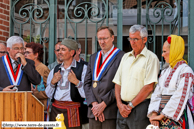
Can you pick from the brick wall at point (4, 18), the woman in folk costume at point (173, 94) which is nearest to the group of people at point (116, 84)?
the woman in folk costume at point (173, 94)

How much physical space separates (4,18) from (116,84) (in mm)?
2784

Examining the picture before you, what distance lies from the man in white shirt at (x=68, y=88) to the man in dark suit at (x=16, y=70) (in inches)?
15.1

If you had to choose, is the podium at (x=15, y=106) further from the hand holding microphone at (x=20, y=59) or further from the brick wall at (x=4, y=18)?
the brick wall at (x=4, y=18)

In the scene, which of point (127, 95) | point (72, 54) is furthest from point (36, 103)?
point (72, 54)

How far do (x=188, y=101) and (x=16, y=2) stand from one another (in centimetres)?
373

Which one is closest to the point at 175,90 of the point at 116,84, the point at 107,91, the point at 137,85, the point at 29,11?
the point at 137,85

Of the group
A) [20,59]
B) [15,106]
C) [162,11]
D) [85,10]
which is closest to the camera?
[15,106]

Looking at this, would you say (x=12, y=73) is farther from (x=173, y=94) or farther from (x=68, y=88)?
(x=173, y=94)

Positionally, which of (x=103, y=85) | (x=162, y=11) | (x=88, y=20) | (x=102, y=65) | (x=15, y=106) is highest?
(x=162, y=11)

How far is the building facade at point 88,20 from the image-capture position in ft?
15.3

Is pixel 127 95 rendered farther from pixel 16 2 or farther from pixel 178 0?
pixel 16 2

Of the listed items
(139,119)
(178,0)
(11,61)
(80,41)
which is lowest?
(139,119)

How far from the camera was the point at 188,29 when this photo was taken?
441 cm

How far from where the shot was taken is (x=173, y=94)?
10.0 feet
